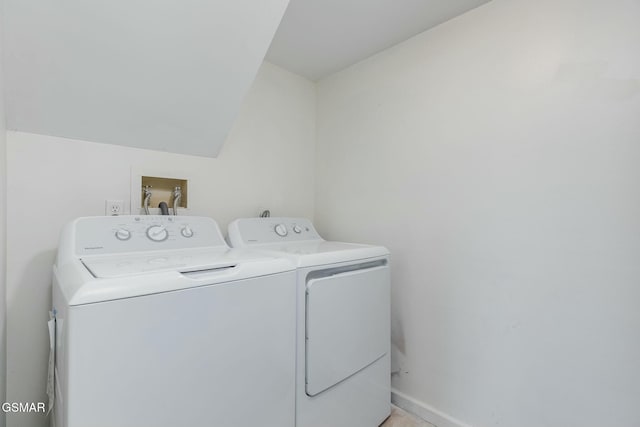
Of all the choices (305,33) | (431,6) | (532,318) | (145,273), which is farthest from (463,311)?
(305,33)

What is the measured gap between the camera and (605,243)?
1.12 m

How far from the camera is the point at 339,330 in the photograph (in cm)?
123

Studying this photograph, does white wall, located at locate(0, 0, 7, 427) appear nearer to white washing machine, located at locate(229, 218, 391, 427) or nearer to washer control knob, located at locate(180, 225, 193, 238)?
washer control knob, located at locate(180, 225, 193, 238)

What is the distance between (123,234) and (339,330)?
0.94 m

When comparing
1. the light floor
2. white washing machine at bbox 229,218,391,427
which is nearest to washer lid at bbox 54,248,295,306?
white washing machine at bbox 229,218,391,427

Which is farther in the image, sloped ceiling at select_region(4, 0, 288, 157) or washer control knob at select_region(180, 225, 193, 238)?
washer control knob at select_region(180, 225, 193, 238)

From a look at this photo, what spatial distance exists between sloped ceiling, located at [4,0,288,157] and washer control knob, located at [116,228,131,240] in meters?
0.50

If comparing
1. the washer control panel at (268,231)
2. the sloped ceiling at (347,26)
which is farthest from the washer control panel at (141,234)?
the sloped ceiling at (347,26)

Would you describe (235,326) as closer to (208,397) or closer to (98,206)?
(208,397)

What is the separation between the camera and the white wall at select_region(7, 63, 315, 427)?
3.85 ft

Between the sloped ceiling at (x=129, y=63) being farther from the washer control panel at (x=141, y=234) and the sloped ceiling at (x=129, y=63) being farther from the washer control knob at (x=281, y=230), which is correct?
the washer control knob at (x=281, y=230)

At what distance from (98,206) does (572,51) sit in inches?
83.7

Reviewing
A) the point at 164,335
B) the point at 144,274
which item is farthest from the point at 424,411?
the point at 144,274

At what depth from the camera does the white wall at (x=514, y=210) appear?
1.10 meters
